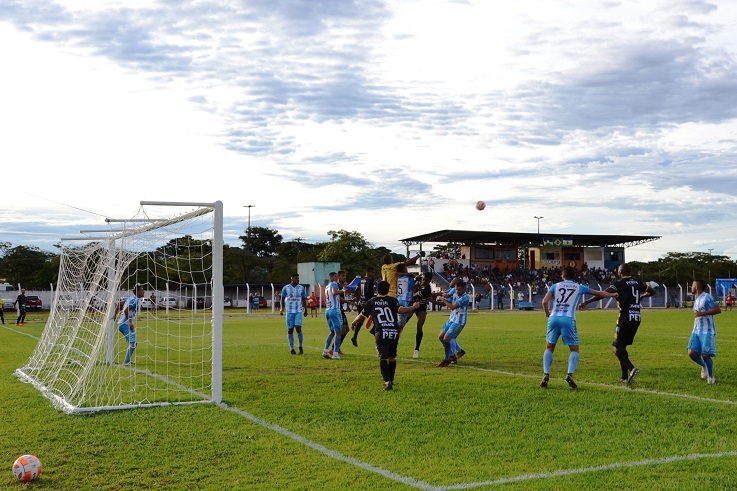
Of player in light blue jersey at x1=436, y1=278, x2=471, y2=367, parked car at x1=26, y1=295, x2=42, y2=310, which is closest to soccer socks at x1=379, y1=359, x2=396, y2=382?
player in light blue jersey at x1=436, y1=278, x2=471, y2=367

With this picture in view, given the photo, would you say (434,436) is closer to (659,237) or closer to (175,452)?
(175,452)

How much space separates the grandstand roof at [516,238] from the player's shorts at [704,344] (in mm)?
60658

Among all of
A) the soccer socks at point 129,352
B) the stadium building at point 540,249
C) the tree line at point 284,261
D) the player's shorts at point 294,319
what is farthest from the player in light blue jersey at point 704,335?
the stadium building at point 540,249

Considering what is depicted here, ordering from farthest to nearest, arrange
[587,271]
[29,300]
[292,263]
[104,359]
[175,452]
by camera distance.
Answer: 1. [292,263]
2. [587,271]
3. [29,300]
4. [104,359]
5. [175,452]

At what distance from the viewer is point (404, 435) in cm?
846

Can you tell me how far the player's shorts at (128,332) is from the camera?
16.2 metres

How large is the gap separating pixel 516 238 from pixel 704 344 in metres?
70.6

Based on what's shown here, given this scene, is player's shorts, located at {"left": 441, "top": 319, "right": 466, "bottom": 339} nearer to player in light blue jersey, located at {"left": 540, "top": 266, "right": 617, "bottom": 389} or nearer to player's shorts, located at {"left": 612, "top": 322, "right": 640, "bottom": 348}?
player in light blue jersey, located at {"left": 540, "top": 266, "right": 617, "bottom": 389}

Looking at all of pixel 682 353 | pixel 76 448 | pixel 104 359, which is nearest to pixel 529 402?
pixel 76 448

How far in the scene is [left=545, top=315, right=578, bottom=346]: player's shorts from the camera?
11.8 meters

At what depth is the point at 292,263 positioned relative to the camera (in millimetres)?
86875

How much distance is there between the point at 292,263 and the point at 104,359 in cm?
7379

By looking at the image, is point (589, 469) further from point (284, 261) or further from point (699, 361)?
point (284, 261)

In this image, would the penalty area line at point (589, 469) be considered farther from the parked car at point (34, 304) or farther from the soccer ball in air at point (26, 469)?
the parked car at point (34, 304)
